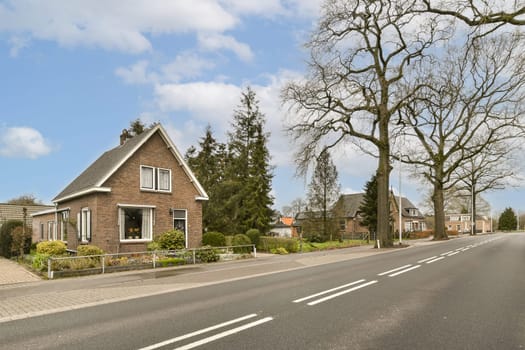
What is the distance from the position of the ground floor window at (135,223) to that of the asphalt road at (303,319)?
12288 mm

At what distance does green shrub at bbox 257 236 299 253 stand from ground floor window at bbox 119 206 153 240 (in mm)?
9301

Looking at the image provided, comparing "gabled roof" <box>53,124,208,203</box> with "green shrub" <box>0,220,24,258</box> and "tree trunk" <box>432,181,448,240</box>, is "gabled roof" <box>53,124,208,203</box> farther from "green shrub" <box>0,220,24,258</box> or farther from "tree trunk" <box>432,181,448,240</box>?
"tree trunk" <box>432,181,448,240</box>

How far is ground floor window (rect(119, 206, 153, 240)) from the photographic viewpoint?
22.2 metres

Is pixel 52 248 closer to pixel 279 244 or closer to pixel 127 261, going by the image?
pixel 127 261

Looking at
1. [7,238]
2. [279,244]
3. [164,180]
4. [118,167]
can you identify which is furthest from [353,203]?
[7,238]

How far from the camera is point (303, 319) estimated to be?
7258 millimetres

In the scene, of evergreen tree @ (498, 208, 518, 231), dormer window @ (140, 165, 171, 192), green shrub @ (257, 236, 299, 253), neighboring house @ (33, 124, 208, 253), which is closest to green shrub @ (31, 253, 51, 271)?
neighboring house @ (33, 124, 208, 253)

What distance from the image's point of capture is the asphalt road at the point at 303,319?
6.02 metres

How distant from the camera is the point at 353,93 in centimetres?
2844

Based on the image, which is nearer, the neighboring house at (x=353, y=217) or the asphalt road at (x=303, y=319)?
the asphalt road at (x=303, y=319)

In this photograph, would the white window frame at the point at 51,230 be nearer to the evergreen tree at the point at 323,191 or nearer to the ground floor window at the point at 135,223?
the ground floor window at the point at 135,223

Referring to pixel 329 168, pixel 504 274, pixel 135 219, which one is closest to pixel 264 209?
pixel 329 168

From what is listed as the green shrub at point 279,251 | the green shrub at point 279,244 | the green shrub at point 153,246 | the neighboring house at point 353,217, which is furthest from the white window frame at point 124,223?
the neighboring house at point 353,217

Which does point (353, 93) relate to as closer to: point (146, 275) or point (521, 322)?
point (146, 275)
